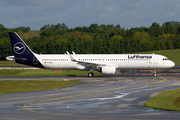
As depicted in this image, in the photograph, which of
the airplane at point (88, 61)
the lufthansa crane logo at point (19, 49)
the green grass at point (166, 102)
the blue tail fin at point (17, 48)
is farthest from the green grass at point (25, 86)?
the green grass at point (166, 102)

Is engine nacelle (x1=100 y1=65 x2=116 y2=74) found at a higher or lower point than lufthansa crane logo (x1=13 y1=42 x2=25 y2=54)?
lower

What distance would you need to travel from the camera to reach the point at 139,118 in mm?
16656

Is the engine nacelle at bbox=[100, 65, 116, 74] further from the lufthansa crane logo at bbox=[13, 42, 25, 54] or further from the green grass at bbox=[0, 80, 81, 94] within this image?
the lufthansa crane logo at bbox=[13, 42, 25, 54]

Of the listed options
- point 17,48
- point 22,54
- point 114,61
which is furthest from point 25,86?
point 114,61

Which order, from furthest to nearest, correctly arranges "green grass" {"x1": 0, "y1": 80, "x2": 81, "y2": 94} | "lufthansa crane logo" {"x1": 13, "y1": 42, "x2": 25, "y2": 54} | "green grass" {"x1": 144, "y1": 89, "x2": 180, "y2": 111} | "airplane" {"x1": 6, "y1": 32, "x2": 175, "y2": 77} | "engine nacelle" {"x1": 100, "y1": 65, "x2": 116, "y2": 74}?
"lufthansa crane logo" {"x1": 13, "y1": 42, "x2": 25, "y2": 54}, "airplane" {"x1": 6, "y1": 32, "x2": 175, "y2": 77}, "engine nacelle" {"x1": 100, "y1": 65, "x2": 116, "y2": 74}, "green grass" {"x1": 0, "y1": 80, "x2": 81, "y2": 94}, "green grass" {"x1": 144, "y1": 89, "x2": 180, "y2": 111}

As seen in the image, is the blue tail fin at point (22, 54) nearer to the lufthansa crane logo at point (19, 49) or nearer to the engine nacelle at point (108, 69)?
the lufthansa crane logo at point (19, 49)

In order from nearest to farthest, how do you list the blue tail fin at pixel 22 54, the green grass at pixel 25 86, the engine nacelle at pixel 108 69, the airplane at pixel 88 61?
the green grass at pixel 25 86 < the engine nacelle at pixel 108 69 < the airplane at pixel 88 61 < the blue tail fin at pixel 22 54

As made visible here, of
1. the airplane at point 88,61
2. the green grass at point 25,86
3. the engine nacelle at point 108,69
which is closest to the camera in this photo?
the green grass at point 25,86

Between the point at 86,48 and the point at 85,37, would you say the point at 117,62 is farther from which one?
the point at 85,37

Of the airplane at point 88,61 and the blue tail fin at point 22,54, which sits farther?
the blue tail fin at point 22,54

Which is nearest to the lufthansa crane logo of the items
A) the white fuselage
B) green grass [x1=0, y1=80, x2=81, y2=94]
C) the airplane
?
the airplane

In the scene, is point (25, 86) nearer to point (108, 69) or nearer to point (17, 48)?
point (17, 48)

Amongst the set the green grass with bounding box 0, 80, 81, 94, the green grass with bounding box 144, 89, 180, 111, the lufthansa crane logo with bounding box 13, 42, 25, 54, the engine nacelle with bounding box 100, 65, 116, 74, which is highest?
the lufthansa crane logo with bounding box 13, 42, 25, 54

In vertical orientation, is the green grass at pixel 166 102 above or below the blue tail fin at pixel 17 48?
below
